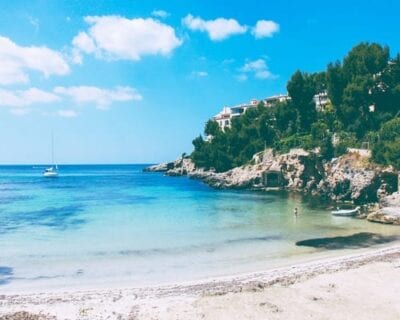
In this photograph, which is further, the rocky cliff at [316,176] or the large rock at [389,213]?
the rocky cliff at [316,176]

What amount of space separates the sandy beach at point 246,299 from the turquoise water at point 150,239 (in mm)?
1965

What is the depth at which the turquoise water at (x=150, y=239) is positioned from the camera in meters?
20.3

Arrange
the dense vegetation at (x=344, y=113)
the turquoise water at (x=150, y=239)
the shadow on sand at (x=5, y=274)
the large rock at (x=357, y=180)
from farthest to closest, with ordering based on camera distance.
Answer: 1. the dense vegetation at (x=344, y=113)
2. the large rock at (x=357, y=180)
3. the turquoise water at (x=150, y=239)
4. the shadow on sand at (x=5, y=274)

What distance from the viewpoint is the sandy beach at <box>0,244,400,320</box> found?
14.0 m

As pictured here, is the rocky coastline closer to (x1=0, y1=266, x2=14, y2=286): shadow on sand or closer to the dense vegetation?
the dense vegetation

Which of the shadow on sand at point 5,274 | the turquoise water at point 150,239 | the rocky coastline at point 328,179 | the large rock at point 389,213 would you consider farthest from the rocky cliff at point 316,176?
the shadow on sand at point 5,274

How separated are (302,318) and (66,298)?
8589 millimetres

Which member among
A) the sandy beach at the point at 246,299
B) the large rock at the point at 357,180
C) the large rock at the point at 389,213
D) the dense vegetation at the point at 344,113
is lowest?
the sandy beach at the point at 246,299

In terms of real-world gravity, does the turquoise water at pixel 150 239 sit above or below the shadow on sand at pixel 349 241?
above

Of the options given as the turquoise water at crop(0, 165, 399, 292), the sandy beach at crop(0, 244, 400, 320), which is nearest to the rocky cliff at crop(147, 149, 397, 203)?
the turquoise water at crop(0, 165, 399, 292)

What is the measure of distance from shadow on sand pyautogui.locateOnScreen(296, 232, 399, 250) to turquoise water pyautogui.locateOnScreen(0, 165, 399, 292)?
1.06m

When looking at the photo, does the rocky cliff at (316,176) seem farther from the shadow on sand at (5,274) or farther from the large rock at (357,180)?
the shadow on sand at (5,274)

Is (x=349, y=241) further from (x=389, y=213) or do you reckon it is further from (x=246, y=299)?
(x=246, y=299)

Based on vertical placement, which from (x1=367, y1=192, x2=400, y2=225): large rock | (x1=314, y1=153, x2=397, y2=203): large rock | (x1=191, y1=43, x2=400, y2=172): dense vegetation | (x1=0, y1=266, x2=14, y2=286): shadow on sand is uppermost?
(x1=191, y1=43, x2=400, y2=172): dense vegetation
